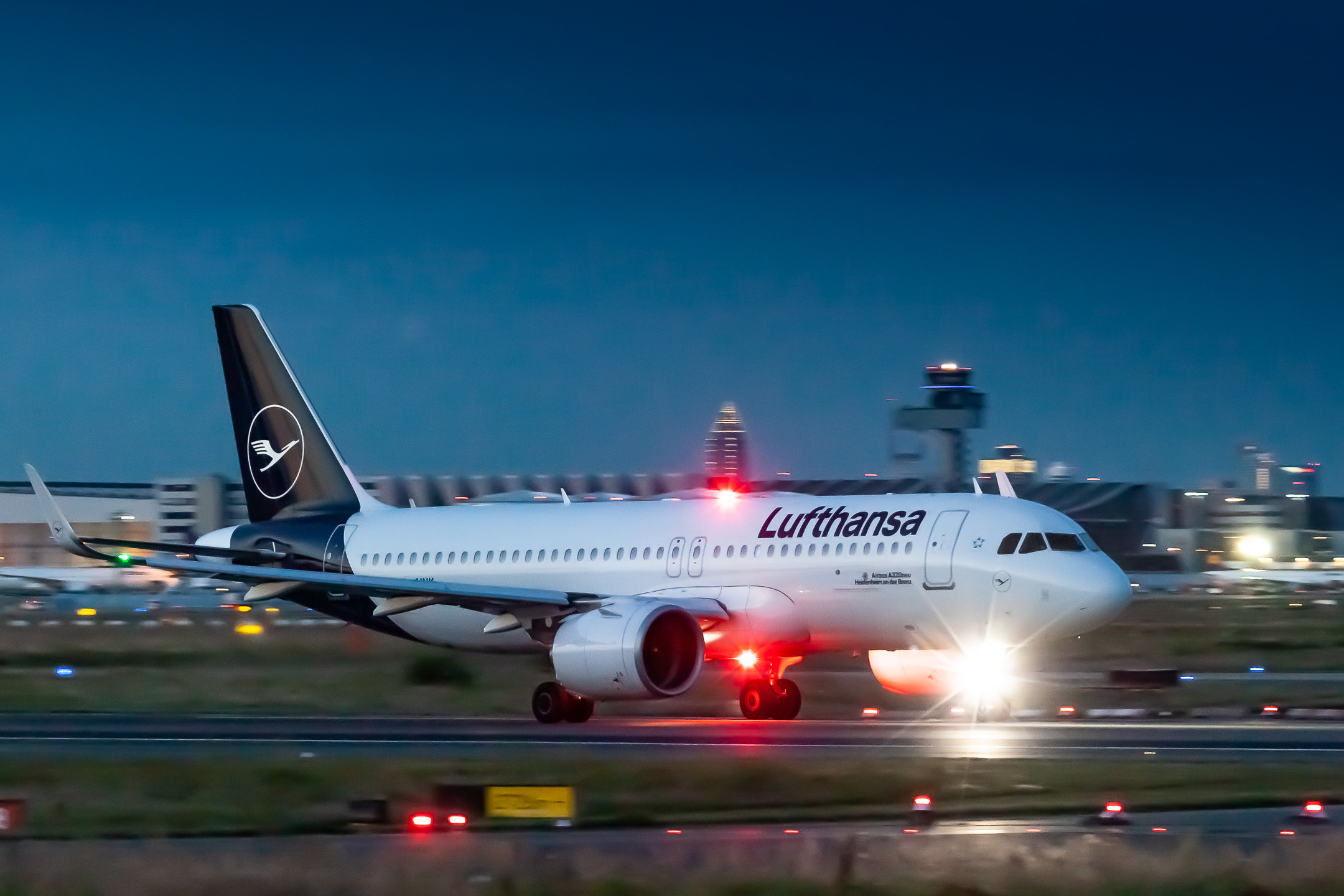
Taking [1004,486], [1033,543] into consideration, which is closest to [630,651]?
[1033,543]

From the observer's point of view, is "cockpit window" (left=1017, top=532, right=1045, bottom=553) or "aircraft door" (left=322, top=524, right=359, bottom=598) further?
"aircraft door" (left=322, top=524, right=359, bottom=598)

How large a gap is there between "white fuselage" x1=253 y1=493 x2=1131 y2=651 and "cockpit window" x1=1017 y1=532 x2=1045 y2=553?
3.6 inches

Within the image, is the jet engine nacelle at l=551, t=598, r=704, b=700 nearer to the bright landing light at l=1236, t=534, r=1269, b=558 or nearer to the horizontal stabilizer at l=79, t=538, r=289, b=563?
the horizontal stabilizer at l=79, t=538, r=289, b=563

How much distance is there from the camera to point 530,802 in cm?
1605

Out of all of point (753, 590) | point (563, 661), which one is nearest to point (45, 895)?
point (563, 661)

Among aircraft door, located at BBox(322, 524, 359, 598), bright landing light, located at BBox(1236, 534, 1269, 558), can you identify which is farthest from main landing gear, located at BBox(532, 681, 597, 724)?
bright landing light, located at BBox(1236, 534, 1269, 558)

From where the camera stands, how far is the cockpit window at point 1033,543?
27.5m

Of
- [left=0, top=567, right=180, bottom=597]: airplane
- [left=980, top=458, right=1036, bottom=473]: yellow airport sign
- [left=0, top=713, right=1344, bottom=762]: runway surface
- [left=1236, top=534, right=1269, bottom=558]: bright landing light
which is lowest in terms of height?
[left=0, top=713, right=1344, bottom=762]: runway surface

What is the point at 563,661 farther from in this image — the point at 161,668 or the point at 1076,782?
the point at 161,668

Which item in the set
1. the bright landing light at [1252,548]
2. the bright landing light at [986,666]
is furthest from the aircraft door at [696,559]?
the bright landing light at [1252,548]

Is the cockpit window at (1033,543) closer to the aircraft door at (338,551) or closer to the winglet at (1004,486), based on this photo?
the winglet at (1004,486)

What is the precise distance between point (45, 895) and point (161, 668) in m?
28.5

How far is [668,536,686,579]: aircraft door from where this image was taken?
30247 millimetres

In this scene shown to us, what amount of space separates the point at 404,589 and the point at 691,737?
7.10 metres
